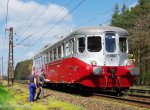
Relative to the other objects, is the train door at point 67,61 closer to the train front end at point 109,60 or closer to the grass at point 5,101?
the train front end at point 109,60

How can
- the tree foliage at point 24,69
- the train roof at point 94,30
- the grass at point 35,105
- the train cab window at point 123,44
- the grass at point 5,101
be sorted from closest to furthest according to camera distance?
the grass at point 5,101, the grass at point 35,105, the train roof at point 94,30, the train cab window at point 123,44, the tree foliage at point 24,69

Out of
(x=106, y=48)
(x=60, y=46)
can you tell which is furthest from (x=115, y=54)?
(x=60, y=46)

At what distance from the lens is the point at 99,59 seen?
21.4m

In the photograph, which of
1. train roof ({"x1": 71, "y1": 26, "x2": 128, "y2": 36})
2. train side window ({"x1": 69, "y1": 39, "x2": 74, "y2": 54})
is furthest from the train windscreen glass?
train side window ({"x1": 69, "y1": 39, "x2": 74, "y2": 54})

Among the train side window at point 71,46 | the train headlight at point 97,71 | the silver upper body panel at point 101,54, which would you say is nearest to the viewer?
the train headlight at point 97,71

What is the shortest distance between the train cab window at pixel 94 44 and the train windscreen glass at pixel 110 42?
0.37m

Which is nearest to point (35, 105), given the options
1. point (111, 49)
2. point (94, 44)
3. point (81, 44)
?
point (81, 44)

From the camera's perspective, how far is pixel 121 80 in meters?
21.5

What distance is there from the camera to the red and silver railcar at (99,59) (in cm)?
2109

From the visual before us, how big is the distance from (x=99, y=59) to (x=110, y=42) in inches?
45.0

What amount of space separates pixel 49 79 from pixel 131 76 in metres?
9.44

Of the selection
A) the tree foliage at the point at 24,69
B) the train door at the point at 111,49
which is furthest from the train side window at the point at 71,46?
A: the tree foliage at the point at 24,69

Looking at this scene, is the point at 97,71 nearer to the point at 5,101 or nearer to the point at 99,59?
the point at 99,59

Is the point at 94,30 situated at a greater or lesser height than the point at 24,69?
lesser
